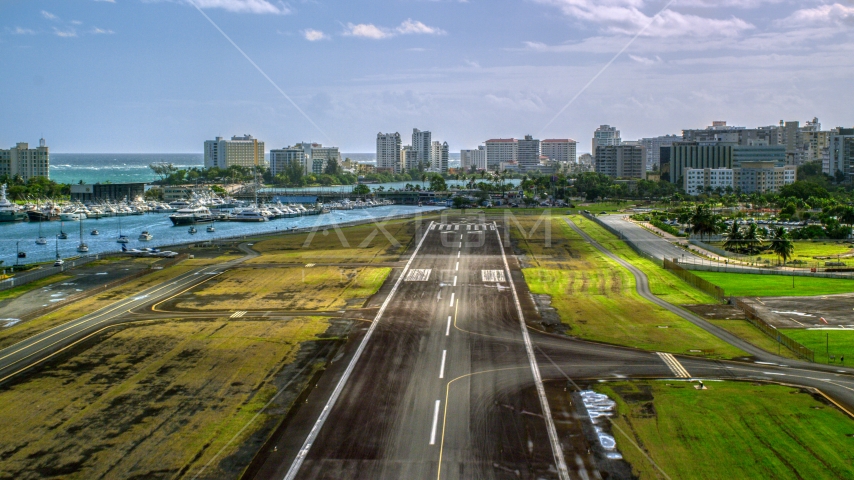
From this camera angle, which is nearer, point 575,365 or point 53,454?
point 53,454

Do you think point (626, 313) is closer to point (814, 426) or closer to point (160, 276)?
point (814, 426)

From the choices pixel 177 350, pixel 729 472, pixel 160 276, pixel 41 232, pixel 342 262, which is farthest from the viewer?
pixel 41 232

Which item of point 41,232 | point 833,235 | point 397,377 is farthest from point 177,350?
point 41,232

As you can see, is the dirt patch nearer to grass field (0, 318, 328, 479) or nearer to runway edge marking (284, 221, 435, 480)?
runway edge marking (284, 221, 435, 480)

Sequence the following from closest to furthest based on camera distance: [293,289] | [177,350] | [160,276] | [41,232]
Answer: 1. [177,350]
2. [293,289]
3. [160,276]
4. [41,232]

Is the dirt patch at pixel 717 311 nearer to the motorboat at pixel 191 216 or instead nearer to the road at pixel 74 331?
the road at pixel 74 331

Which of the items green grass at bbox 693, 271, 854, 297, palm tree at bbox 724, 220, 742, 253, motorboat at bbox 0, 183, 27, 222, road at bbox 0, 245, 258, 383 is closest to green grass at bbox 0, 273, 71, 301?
road at bbox 0, 245, 258, 383
